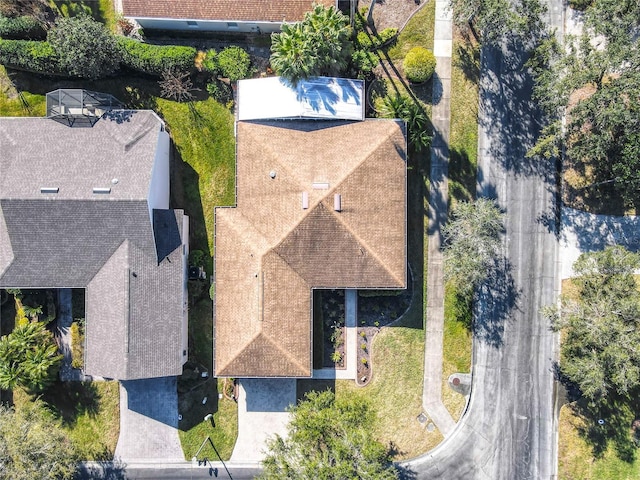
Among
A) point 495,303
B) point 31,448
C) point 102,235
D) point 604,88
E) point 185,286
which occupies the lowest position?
point 31,448

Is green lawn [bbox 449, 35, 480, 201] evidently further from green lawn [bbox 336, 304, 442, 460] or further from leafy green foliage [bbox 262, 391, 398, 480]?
leafy green foliage [bbox 262, 391, 398, 480]

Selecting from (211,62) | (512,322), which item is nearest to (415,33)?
(211,62)

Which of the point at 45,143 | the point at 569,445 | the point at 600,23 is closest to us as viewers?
the point at 600,23

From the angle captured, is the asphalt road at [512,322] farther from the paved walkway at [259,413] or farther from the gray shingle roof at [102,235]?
the gray shingle roof at [102,235]

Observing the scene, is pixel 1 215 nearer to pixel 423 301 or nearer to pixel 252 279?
pixel 252 279

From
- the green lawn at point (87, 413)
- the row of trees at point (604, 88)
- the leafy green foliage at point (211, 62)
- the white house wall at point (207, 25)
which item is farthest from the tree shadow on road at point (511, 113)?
the green lawn at point (87, 413)

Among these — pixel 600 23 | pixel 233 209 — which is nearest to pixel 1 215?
pixel 233 209

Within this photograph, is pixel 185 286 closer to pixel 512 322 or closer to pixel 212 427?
pixel 212 427
